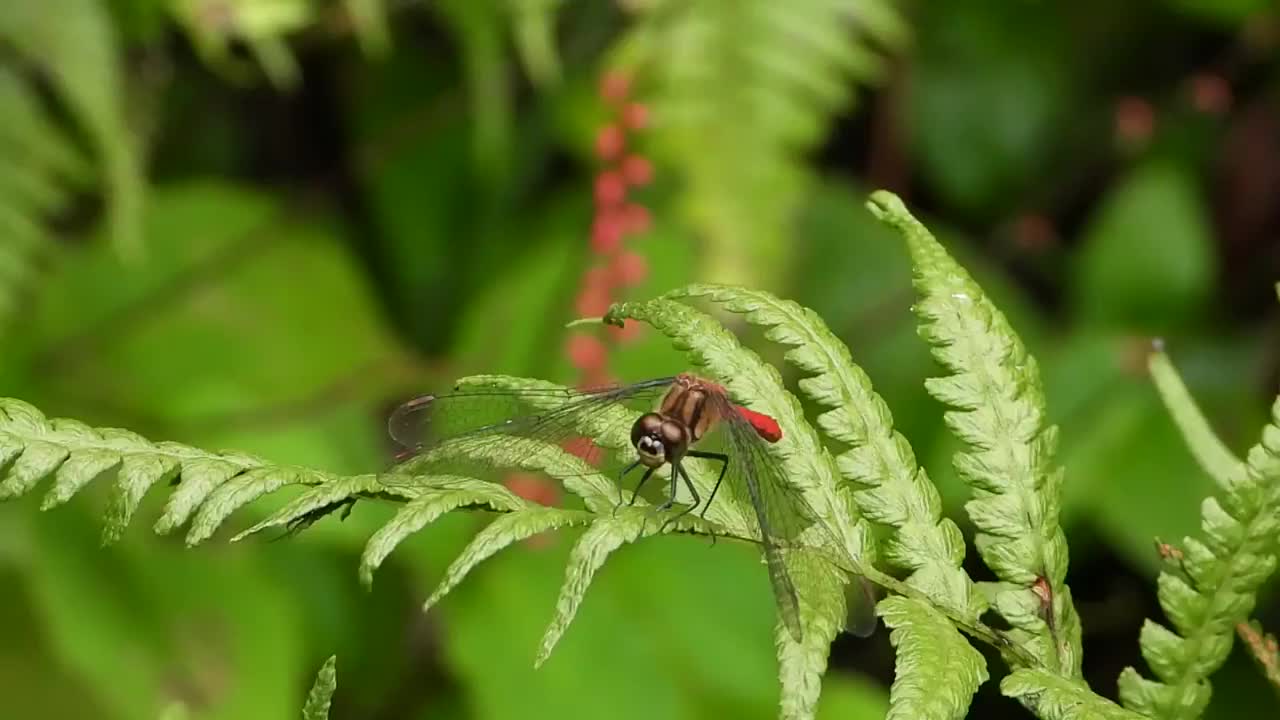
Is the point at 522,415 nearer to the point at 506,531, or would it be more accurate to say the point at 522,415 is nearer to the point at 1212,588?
the point at 506,531

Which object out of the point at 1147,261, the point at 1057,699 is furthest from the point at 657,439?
the point at 1147,261

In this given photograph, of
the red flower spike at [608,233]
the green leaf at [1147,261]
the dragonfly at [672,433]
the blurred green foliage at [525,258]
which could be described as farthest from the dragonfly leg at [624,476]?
the green leaf at [1147,261]

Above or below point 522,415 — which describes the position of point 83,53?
above

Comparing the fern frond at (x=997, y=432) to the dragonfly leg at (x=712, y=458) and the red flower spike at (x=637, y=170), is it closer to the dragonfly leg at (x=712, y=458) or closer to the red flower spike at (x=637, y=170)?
the dragonfly leg at (x=712, y=458)

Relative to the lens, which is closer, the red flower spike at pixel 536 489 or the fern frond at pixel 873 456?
the fern frond at pixel 873 456

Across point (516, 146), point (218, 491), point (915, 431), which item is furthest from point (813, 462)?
point (516, 146)
